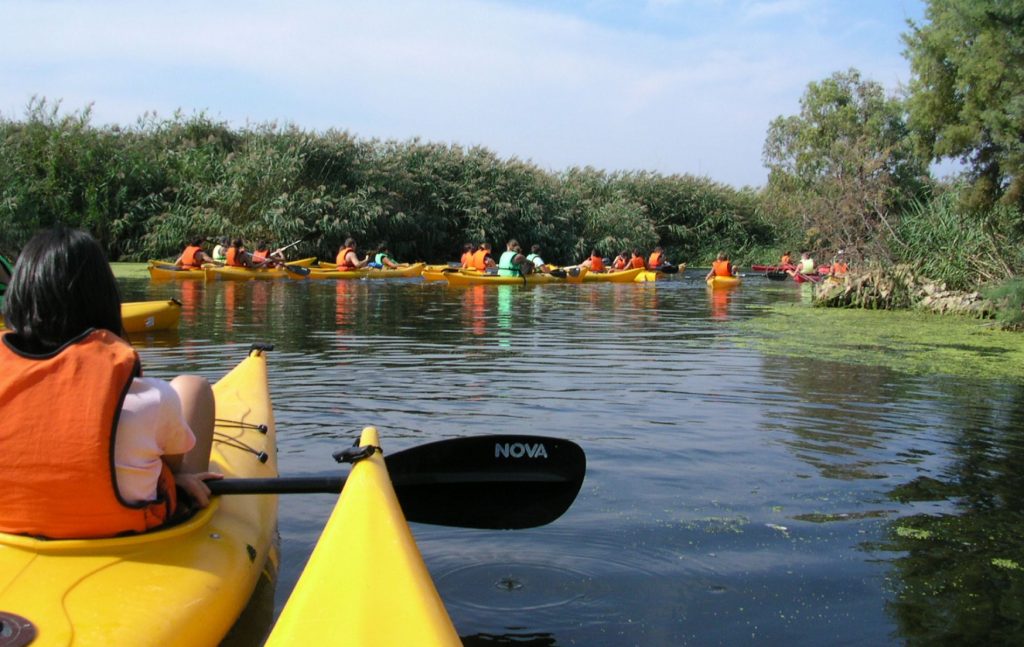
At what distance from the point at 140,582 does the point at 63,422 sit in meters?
0.45

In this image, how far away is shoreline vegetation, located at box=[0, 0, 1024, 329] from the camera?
13422mm

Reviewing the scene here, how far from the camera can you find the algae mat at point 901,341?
28.7 ft

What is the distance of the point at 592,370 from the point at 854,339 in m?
3.73

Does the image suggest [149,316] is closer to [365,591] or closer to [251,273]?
[365,591]

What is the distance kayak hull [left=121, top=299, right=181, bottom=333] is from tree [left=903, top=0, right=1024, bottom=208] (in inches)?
390

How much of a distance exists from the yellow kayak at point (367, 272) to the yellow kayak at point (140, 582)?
19.5 m

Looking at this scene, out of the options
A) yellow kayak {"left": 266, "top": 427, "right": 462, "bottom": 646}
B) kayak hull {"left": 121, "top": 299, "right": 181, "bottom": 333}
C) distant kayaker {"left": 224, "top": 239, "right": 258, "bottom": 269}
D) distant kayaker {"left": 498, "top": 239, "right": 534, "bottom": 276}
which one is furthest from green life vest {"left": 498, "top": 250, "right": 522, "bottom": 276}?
yellow kayak {"left": 266, "top": 427, "right": 462, "bottom": 646}

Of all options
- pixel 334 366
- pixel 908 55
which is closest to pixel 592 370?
pixel 334 366

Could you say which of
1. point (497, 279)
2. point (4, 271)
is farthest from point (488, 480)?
point (497, 279)

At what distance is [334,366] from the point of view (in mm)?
8641

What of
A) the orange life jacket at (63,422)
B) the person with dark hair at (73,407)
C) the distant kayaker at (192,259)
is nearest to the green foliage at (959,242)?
the person with dark hair at (73,407)

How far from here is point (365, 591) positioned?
2.23 metres

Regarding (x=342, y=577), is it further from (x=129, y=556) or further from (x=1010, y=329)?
(x=1010, y=329)

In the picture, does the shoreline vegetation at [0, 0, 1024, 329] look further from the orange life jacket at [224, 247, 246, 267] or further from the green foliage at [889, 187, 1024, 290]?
the orange life jacket at [224, 247, 246, 267]
